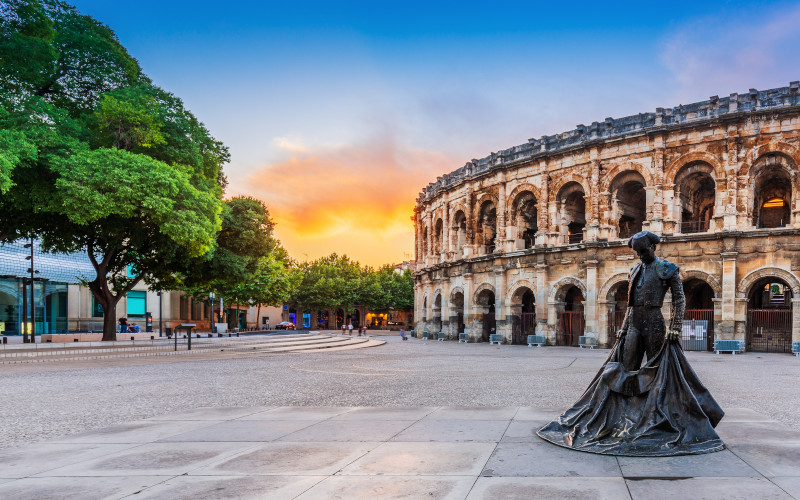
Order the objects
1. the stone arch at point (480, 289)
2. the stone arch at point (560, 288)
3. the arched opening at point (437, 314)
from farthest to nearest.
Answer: the arched opening at point (437, 314), the stone arch at point (480, 289), the stone arch at point (560, 288)

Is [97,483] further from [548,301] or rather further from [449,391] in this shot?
[548,301]

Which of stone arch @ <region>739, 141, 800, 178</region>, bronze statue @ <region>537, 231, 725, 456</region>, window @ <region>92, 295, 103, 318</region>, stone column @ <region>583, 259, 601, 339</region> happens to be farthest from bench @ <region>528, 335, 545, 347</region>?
window @ <region>92, 295, 103, 318</region>

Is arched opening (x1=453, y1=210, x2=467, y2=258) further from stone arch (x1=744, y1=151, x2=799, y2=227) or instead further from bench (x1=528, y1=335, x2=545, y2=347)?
stone arch (x1=744, y1=151, x2=799, y2=227)

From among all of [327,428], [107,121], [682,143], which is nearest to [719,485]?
[327,428]

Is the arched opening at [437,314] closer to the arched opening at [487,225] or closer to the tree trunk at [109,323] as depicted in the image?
the arched opening at [487,225]

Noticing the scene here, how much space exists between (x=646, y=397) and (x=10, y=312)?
131ft

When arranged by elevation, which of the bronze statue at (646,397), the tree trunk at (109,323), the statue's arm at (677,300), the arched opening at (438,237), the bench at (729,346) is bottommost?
the bench at (729,346)

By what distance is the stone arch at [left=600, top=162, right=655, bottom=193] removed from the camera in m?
28.3

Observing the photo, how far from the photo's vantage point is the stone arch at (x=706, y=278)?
26.2 metres

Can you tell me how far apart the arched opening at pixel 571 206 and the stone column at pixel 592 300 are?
3.10 m

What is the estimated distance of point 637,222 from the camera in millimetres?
32500

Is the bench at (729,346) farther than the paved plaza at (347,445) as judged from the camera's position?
Yes

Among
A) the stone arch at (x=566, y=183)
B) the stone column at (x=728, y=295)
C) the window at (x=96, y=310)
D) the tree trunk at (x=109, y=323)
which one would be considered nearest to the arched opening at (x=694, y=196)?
the stone column at (x=728, y=295)

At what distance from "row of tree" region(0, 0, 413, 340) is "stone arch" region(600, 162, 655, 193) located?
18.7 meters
